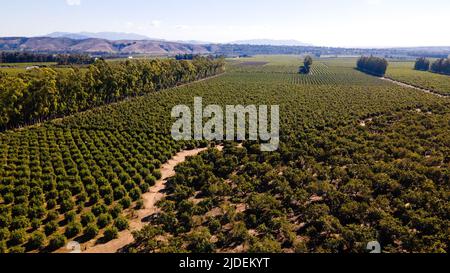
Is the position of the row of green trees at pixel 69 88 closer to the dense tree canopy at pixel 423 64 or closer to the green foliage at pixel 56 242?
the green foliage at pixel 56 242

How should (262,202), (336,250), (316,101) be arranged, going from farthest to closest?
(316,101) → (262,202) → (336,250)

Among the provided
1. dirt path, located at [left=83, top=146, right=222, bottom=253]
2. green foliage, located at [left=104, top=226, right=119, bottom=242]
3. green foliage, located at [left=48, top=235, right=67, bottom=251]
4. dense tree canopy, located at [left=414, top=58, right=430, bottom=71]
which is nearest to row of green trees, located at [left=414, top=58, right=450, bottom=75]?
dense tree canopy, located at [left=414, top=58, right=430, bottom=71]

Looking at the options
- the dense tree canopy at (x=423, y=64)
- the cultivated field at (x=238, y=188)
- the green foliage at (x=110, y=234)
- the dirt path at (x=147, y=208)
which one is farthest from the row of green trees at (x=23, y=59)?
the dense tree canopy at (x=423, y=64)

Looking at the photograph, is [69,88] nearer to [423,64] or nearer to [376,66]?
[376,66]

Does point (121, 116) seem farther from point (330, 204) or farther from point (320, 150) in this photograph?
point (330, 204)

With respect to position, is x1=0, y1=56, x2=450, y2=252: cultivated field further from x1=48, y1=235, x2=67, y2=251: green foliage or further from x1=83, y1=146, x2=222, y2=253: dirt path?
x1=83, y1=146, x2=222, y2=253: dirt path

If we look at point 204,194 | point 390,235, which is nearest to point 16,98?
point 204,194
